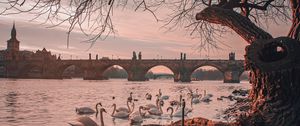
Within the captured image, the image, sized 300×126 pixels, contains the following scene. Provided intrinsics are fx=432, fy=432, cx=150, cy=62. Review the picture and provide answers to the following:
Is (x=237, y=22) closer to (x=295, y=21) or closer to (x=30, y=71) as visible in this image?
(x=295, y=21)

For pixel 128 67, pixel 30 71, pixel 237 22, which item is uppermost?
pixel 128 67

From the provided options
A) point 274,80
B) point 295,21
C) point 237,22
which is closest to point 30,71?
point 237,22

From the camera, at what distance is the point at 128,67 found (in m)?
117

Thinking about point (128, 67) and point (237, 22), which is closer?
point (237, 22)

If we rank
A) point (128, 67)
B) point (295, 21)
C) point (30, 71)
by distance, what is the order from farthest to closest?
point (30, 71)
point (128, 67)
point (295, 21)

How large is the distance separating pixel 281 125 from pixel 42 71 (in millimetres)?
127040

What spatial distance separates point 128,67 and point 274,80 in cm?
11207

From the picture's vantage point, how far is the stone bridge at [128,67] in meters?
107

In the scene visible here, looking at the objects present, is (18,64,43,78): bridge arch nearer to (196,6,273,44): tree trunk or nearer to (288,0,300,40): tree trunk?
(196,6,273,44): tree trunk

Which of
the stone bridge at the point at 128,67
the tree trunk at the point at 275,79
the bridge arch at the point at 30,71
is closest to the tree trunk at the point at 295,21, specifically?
the tree trunk at the point at 275,79

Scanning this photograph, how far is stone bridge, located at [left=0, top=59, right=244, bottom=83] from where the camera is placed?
107062 mm

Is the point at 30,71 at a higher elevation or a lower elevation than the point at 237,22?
lower

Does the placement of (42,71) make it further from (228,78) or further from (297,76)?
(297,76)

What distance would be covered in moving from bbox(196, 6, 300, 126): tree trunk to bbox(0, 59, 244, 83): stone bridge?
314 feet
